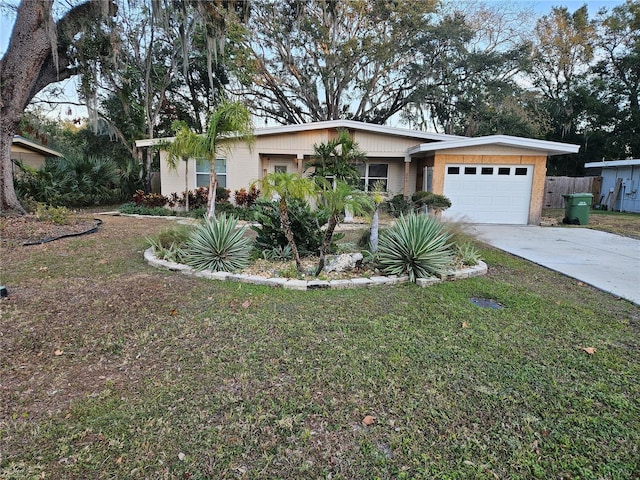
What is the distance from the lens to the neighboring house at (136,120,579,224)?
11547mm

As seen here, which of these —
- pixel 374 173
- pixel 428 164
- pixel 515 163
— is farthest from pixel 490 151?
pixel 374 173

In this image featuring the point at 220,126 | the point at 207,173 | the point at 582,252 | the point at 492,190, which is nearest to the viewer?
the point at 582,252

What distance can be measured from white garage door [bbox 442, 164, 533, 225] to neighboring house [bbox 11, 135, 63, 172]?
54.2ft

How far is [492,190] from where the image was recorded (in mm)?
11820

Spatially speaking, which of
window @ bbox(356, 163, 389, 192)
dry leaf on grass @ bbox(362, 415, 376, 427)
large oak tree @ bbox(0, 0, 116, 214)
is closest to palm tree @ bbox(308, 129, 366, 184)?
window @ bbox(356, 163, 389, 192)

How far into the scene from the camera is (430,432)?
6.89 ft

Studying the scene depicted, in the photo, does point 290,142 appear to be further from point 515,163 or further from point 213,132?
point 515,163

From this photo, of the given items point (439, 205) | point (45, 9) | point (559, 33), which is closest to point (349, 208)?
point (439, 205)

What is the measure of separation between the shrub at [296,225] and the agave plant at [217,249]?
482 millimetres

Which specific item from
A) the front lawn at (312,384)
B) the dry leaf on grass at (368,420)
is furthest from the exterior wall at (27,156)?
the dry leaf on grass at (368,420)

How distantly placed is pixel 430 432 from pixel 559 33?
2816 cm

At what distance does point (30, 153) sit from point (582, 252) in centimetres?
2118

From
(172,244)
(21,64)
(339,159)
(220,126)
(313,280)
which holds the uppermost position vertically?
(21,64)

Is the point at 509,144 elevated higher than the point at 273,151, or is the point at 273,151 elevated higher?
the point at 509,144
